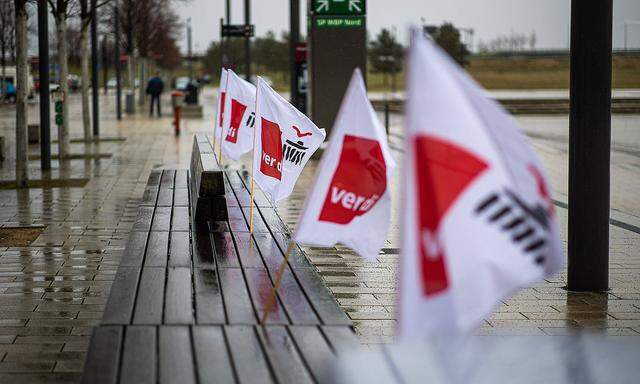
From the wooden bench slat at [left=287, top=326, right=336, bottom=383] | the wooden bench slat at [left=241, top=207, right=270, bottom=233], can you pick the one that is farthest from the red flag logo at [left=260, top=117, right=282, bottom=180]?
the wooden bench slat at [left=287, top=326, right=336, bottom=383]

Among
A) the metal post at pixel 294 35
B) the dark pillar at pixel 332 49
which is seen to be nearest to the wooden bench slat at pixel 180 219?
the dark pillar at pixel 332 49

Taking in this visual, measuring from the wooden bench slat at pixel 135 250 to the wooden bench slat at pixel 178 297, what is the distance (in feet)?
1.12

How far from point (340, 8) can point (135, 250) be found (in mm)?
14586

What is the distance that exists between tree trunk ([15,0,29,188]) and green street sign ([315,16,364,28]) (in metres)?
7.02

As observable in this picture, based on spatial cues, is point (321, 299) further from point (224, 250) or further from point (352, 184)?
point (224, 250)

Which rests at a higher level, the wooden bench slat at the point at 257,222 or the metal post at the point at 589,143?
the metal post at the point at 589,143

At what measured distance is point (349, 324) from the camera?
5.61 metres

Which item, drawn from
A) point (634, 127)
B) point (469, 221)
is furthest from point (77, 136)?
point (469, 221)

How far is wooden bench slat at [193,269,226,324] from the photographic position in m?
5.82

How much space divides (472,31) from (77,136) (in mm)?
41157

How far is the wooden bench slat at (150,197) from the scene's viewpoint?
11.0 m

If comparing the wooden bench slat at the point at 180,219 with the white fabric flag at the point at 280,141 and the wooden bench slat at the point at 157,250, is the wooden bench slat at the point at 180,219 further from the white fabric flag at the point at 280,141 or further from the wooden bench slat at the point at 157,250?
the white fabric flag at the point at 280,141

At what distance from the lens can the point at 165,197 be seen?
451 inches

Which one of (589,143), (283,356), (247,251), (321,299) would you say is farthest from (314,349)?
(589,143)
